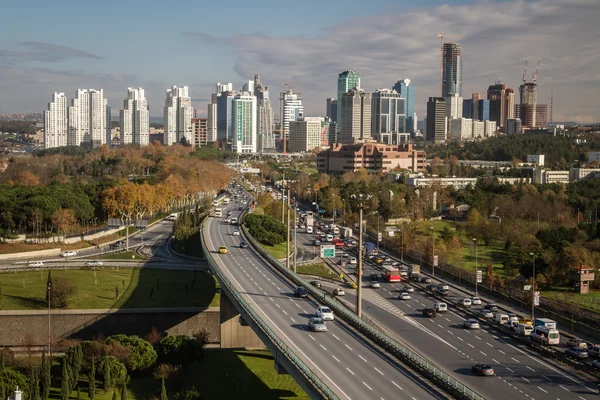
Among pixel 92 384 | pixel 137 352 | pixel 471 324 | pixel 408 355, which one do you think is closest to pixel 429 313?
pixel 471 324

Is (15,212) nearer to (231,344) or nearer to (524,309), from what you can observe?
(231,344)

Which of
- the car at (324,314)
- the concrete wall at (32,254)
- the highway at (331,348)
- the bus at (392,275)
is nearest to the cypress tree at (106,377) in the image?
the highway at (331,348)

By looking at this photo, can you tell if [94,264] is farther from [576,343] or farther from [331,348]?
[576,343]

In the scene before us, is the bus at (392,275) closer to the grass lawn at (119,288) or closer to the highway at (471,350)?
the highway at (471,350)

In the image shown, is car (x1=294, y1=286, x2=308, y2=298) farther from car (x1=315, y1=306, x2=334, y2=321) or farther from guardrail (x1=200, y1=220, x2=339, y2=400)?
car (x1=315, y1=306, x2=334, y2=321)

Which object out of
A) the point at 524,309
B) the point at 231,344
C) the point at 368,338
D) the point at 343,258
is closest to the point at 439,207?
the point at 343,258

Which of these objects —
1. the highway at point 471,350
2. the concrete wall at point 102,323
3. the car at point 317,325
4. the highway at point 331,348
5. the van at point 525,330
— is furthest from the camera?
the concrete wall at point 102,323

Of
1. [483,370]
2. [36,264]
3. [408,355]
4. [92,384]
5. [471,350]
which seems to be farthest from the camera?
[36,264]
